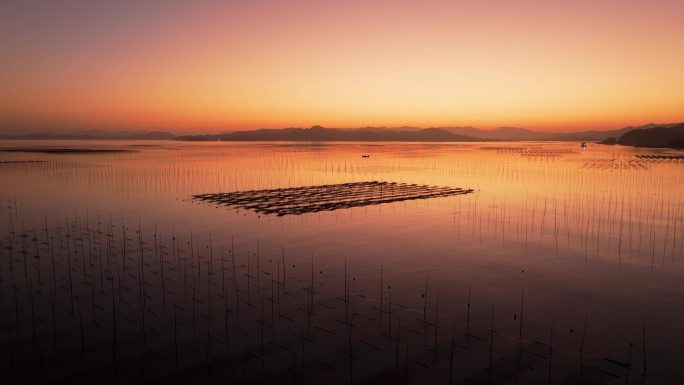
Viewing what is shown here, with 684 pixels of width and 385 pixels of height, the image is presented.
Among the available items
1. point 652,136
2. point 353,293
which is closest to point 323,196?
point 353,293

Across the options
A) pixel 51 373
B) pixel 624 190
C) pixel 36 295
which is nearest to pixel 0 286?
pixel 36 295

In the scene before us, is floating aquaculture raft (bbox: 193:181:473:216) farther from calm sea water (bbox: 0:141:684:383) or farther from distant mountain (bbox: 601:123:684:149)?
distant mountain (bbox: 601:123:684:149)

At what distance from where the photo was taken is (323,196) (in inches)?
1257

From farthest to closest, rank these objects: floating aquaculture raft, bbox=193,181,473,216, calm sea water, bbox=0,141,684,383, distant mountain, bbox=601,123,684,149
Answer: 1. distant mountain, bbox=601,123,684,149
2. floating aquaculture raft, bbox=193,181,473,216
3. calm sea water, bbox=0,141,684,383

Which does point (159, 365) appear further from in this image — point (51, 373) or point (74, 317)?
point (74, 317)

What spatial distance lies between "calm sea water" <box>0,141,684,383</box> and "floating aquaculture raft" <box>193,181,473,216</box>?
1951 millimetres

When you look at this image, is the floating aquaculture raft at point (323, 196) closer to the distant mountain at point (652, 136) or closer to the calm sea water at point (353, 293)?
the calm sea water at point (353, 293)

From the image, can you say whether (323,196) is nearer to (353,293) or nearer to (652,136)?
(353,293)

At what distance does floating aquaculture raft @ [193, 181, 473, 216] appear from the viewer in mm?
27228

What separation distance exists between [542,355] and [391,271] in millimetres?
6327

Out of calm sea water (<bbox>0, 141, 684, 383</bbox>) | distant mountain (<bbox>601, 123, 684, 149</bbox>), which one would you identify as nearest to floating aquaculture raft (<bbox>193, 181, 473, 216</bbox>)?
calm sea water (<bbox>0, 141, 684, 383</bbox>)

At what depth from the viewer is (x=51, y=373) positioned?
8328mm

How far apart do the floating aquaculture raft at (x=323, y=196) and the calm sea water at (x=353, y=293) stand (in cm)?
195

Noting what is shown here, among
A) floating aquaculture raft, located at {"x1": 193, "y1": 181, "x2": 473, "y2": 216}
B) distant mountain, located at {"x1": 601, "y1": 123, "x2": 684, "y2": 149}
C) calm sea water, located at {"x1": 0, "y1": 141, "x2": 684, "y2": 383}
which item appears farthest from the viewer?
distant mountain, located at {"x1": 601, "y1": 123, "x2": 684, "y2": 149}
